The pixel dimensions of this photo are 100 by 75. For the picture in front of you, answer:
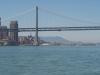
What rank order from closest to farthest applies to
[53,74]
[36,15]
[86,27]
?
1. [53,74]
2. [86,27]
3. [36,15]

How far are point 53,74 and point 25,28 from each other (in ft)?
139

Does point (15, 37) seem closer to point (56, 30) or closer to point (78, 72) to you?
point (56, 30)

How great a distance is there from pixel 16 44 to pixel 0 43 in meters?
2.77

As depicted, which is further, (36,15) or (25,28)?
(36,15)

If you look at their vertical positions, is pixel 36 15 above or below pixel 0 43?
above

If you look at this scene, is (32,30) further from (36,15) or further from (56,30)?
(36,15)

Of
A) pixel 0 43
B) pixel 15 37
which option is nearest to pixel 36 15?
pixel 15 37

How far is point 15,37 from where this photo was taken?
244 feet

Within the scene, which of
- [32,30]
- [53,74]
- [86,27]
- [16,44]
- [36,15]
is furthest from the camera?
[16,44]

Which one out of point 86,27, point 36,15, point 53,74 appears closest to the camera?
point 53,74

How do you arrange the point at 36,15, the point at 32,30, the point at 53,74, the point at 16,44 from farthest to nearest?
the point at 16,44
the point at 36,15
the point at 32,30
the point at 53,74

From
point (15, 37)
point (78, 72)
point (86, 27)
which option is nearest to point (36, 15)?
point (15, 37)

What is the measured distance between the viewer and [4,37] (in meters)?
82.8

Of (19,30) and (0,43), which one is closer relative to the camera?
(19,30)
